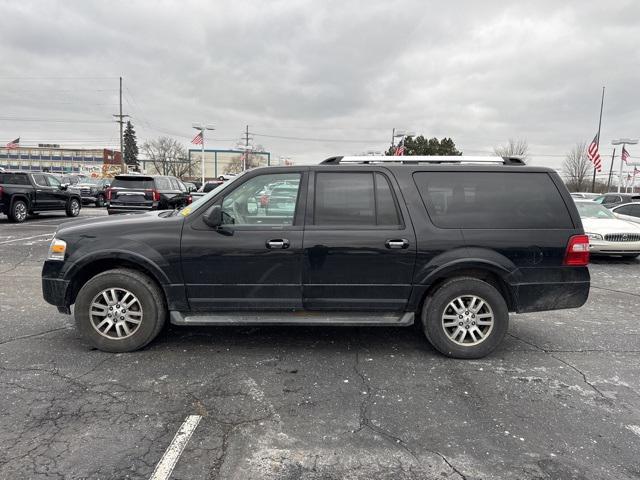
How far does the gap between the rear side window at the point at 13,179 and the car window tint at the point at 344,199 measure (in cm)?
1515

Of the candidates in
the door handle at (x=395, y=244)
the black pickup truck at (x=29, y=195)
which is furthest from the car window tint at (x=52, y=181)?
the door handle at (x=395, y=244)

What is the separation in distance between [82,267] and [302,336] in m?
2.28

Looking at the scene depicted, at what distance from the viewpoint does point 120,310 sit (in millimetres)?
4078

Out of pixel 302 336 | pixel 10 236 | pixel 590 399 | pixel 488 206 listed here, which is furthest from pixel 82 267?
pixel 10 236

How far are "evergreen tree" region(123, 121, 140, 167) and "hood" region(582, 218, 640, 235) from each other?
294 ft

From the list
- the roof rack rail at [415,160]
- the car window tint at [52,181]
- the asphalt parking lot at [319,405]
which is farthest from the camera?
the car window tint at [52,181]

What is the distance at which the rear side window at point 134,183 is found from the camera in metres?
13.9

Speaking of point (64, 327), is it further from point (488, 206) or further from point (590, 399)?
point (590, 399)

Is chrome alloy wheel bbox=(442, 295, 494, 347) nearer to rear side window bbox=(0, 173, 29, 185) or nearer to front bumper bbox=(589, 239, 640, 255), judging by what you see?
front bumper bbox=(589, 239, 640, 255)

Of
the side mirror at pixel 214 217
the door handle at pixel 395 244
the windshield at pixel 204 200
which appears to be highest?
the windshield at pixel 204 200

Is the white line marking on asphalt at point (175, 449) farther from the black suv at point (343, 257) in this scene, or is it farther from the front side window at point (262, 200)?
the front side window at point (262, 200)

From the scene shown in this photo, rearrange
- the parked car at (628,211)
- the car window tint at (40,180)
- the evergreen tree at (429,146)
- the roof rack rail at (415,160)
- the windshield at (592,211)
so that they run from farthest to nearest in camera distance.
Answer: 1. the evergreen tree at (429,146)
2. the car window tint at (40,180)
3. the parked car at (628,211)
4. the windshield at (592,211)
5. the roof rack rail at (415,160)

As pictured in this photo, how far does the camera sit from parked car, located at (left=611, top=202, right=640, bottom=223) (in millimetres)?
11281

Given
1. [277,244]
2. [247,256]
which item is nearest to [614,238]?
[277,244]
